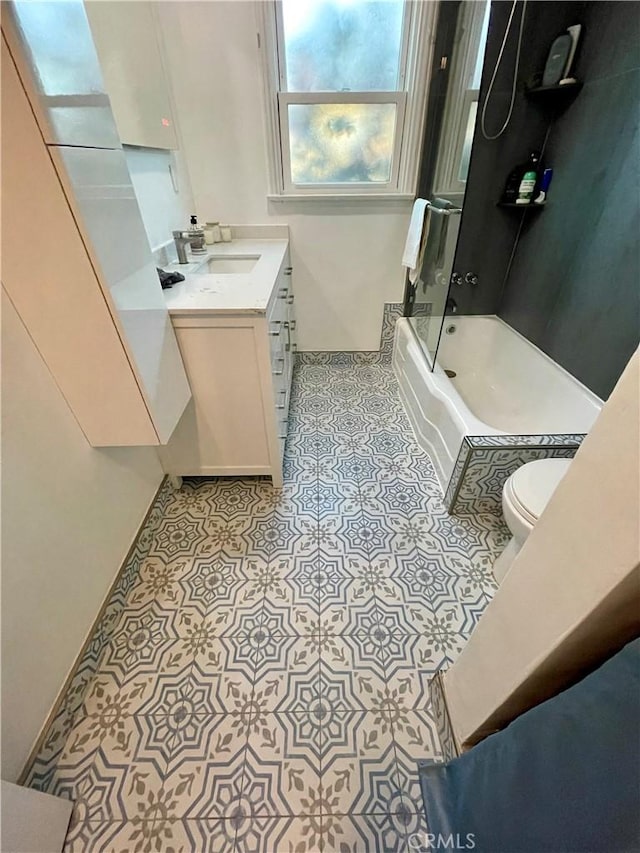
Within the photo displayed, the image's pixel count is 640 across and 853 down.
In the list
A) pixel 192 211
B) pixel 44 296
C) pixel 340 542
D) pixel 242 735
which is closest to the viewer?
pixel 44 296

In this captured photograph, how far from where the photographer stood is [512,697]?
2.29ft

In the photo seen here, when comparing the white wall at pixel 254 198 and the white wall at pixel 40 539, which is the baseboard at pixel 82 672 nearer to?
the white wall at pixel 40 539

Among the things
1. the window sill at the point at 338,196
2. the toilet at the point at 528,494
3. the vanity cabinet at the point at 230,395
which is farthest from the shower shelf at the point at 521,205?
the toilet at the point at 528,494

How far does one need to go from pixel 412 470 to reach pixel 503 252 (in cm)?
155

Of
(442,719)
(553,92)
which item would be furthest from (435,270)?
(442,719)

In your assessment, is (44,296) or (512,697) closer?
(512,697)

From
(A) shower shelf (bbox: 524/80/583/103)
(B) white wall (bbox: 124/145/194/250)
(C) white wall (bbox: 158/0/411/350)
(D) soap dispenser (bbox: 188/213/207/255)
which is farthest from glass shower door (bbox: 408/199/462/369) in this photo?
(B) white wall (bbox: 124/145/194/250)

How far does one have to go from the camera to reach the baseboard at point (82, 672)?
3.03ft

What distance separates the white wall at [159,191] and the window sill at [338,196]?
0.52 meters

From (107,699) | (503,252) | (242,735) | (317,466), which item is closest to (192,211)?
(317,466)

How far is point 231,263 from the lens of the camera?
2006 millimetres

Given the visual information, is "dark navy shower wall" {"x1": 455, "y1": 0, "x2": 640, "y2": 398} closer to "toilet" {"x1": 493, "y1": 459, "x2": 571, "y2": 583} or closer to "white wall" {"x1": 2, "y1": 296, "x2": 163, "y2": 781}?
"toilet" {"x1": 493, "y1": 459, "x2": 571, "y2": 583}

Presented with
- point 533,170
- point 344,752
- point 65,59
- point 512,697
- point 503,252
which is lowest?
point 344,752

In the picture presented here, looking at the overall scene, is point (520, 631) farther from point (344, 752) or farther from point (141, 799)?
point (141, 799)
